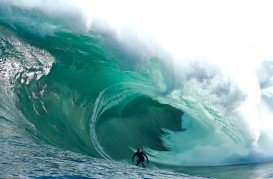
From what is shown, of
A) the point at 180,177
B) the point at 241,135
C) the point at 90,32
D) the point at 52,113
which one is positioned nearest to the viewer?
the point at 180,177

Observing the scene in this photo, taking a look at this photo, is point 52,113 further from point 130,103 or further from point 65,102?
point 130,103

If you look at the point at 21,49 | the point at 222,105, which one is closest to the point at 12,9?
the point at 21,49

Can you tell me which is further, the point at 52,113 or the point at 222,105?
the point at 222,105

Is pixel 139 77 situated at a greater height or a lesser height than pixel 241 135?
greater

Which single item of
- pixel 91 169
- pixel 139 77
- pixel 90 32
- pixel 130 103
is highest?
pixel 90 32

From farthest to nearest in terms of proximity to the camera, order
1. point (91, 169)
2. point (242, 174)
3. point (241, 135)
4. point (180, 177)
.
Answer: point (241, 135) → point (242, 174) → point (180, 177) → point (91, 169)

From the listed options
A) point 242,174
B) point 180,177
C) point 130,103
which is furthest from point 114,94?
point 180,177

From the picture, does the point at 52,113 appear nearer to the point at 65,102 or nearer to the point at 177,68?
the point at 65,102
